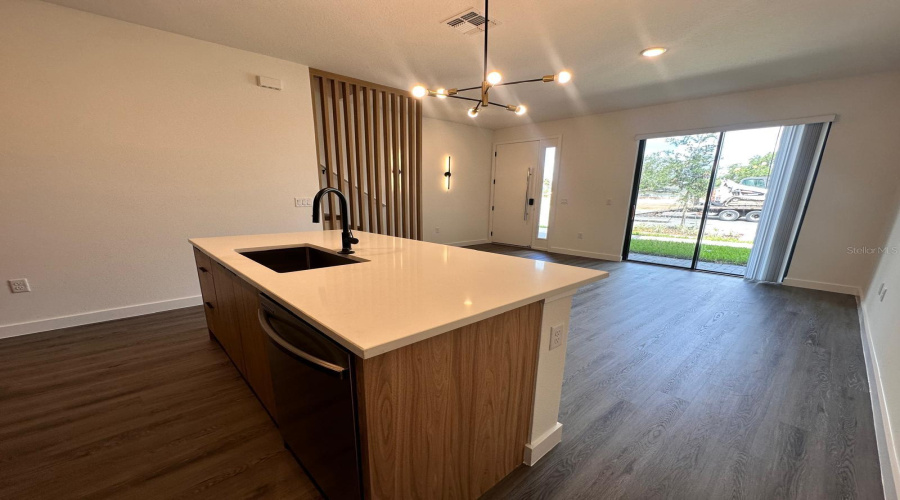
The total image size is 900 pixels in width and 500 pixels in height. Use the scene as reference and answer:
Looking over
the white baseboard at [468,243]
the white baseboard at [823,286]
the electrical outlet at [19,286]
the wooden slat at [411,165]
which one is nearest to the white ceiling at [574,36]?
the wooden slat at [411,165]

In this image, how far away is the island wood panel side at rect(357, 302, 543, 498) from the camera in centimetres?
79

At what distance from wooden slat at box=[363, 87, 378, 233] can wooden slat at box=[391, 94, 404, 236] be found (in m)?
0.36

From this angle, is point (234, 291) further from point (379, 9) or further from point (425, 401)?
point (379, 9)

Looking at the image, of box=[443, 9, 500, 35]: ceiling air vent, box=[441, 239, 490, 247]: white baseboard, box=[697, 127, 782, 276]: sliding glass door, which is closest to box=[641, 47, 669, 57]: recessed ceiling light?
box=[443, 9, 500, 35]: ceiling air vent

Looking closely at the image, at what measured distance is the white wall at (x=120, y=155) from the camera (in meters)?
2.28

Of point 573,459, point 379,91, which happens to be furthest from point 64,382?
point 379,91

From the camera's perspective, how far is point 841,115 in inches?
135

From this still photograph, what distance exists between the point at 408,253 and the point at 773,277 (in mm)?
5029

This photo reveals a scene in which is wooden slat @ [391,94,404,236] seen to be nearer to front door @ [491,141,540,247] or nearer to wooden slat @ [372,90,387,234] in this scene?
wooden slat @ [372,90,387,234]

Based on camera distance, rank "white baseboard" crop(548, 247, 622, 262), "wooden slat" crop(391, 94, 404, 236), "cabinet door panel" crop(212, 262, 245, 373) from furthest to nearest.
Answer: "white baseboard" crop(548, 247, 622, 262) → "wooden slat" crop(391, 94, 404, 236) → "cabinet door panel" crop(212, 262, 245, 373)

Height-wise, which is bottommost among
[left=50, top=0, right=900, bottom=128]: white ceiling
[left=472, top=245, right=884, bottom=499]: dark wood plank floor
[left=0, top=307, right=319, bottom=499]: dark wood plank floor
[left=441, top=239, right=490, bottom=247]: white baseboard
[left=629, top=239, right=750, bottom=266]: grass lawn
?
[left=0, top=307, right=319, bottom=499]: dark wood plank floor

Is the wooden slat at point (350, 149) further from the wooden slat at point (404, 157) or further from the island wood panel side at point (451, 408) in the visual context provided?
the island wood panel side at point (451, 408)

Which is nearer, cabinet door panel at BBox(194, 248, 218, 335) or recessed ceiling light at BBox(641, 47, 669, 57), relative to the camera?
cabinet door panel at BBox(194, 248, 218, 335)

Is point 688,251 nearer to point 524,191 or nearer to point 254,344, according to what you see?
point 524,191
